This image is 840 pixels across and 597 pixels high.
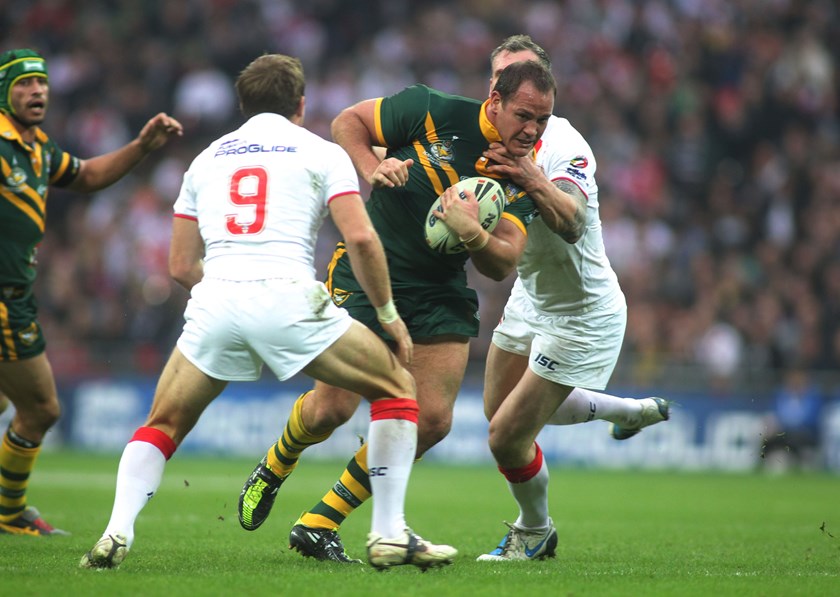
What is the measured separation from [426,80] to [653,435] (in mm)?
7383

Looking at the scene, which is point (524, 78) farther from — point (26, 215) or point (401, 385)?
point (26, 215)

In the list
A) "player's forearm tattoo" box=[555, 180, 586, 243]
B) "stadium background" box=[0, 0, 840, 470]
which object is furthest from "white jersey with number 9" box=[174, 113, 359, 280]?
"stadium background" box=[0, 0, 840, 470]

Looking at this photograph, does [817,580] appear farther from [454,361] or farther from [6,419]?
[6,419]

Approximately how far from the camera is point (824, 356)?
16.6 meters

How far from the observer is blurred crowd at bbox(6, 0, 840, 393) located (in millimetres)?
17078

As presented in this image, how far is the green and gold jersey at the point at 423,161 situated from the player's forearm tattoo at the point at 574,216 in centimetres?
20

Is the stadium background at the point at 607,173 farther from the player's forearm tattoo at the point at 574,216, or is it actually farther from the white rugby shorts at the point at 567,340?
the player's forearm tattoo at the point at 574,216

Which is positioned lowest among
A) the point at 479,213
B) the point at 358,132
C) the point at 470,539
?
the point at 470,539

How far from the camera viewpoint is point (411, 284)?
652 centimetres

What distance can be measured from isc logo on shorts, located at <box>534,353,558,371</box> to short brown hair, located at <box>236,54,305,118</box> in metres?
2.20

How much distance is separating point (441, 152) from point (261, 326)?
5.37 ft

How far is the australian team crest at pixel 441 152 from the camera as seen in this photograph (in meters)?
6.35

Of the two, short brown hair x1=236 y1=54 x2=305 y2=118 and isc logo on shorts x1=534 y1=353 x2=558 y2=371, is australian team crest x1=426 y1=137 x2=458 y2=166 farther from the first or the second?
isc logo on shorts x1=534 y1=353 x2=558 y2=371

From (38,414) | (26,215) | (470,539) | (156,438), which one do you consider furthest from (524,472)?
(26,215)
